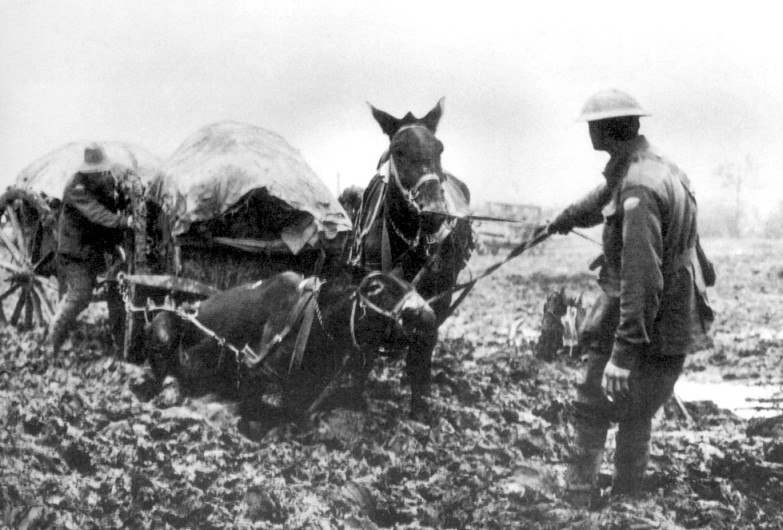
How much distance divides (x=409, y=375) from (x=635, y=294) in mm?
2150

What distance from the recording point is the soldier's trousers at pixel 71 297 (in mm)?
6176

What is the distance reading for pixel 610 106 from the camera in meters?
3.13

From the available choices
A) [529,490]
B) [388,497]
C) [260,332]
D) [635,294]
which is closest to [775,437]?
[529,490]

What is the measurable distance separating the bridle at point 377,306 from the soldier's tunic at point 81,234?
9.37 feet

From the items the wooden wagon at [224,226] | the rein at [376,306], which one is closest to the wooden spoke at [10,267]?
the wooden wagon at [224,226]

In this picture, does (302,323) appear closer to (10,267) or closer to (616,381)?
(616,381)

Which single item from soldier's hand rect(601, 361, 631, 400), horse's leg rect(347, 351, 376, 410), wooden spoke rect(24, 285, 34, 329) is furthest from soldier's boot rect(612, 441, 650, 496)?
wooden spoke rect(24, 285, 34, 329)

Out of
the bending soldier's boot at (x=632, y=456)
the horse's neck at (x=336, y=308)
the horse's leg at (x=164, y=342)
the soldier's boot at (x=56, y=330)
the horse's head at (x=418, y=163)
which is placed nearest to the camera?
the bending soldier's boot at (x=632, y=456)

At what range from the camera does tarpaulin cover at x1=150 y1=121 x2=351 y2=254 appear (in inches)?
A: 220

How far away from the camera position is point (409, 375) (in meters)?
4.86

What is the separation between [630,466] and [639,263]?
1037 millimetres

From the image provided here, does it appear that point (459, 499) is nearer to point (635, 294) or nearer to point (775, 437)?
point (635, 294)

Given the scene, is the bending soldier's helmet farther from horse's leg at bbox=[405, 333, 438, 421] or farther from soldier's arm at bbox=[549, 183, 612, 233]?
horse's leg at bbox=[405, 333, 438, 421]

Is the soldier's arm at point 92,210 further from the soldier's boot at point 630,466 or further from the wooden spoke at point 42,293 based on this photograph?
the soldier's boot at point 630,466
